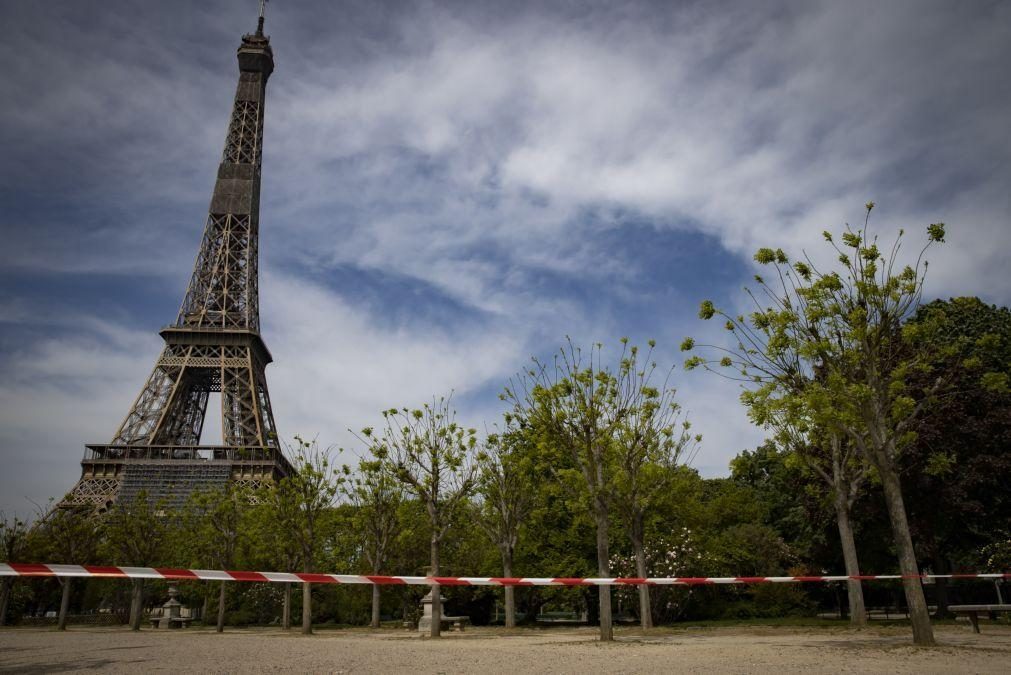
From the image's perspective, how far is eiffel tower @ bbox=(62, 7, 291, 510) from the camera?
47.6 meters

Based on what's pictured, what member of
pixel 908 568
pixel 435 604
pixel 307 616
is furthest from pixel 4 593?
pixel 908 568

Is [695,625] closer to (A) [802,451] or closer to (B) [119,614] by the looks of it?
(A) [802,451]

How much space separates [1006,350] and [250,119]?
6736cm

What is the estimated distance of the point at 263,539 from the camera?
3053 centimetres

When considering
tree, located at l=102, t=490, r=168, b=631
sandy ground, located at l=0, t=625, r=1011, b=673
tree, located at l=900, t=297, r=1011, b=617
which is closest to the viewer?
sandy ground, located at l=0, t=625, r=1011, b=673

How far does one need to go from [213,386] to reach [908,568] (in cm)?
5742

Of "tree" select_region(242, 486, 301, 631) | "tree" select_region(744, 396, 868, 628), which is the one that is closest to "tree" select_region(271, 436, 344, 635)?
"tree" select_region(242, 486, 301, 631)

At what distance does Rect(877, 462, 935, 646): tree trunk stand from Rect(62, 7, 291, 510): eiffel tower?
37.5m

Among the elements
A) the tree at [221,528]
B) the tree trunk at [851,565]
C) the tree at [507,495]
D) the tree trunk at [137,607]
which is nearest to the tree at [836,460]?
the tree trunk at [851,565]

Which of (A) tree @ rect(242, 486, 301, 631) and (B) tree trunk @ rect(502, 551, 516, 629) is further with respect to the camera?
(A) tree @ rect(242, 486, 301, 631)

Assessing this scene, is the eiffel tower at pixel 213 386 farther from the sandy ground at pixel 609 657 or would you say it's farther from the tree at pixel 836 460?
the tree at pixel 836 460

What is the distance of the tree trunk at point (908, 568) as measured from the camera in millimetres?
11328

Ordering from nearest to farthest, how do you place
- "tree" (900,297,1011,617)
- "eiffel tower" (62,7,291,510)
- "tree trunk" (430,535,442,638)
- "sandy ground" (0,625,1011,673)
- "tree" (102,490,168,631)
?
"sandy ground" (0,625,1011,673) → "tree" (900,297,1011,617) → "tree trunk" (430,535,442,638) → "tree" (102,490,168,631) → "eiffel tower" (62,7,291,510)

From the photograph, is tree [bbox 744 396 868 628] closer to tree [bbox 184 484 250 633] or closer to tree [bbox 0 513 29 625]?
tree [bbox 184 484 250 633]
